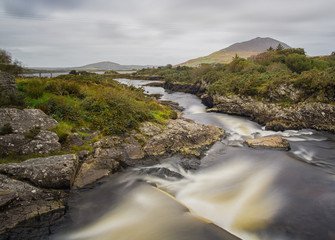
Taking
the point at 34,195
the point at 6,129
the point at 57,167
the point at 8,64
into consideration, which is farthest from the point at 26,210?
the point at 8,64

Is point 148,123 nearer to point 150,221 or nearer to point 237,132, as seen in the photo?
point 150,221

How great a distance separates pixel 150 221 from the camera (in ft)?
24.9

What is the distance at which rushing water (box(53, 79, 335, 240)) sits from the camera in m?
7.13

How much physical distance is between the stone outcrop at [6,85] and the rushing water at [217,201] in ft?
25.3

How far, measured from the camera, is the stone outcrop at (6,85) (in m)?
11.0

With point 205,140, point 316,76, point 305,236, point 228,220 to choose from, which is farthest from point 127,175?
point 316,76

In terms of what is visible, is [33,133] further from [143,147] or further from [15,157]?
[143,147]

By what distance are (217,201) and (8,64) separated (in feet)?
81.1

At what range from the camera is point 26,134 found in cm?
948

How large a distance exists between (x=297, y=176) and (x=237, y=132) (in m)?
8.27

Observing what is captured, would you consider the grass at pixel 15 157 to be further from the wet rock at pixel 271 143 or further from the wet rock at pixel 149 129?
the wet rock at pixel 271 143

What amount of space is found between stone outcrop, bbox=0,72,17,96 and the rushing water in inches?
303

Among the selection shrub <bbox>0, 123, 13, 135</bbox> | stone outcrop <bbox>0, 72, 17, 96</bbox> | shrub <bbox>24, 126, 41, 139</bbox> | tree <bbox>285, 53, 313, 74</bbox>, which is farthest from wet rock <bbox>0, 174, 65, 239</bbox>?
tree <bbox>285, 53, 313, 74</bbox>

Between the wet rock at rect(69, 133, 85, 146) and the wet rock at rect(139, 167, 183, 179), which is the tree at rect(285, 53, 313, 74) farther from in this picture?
the wet rock at rect(69, 133, 85, 146)
